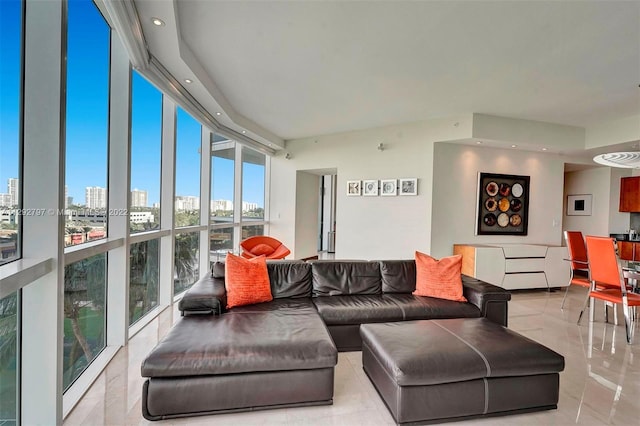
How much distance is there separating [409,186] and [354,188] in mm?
1063

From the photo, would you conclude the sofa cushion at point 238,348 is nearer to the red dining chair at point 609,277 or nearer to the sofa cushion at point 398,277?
the sofa cushion at point 398,277

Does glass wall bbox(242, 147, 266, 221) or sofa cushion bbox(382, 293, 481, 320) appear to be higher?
glass wall bbox(242, 147, 266, 221)

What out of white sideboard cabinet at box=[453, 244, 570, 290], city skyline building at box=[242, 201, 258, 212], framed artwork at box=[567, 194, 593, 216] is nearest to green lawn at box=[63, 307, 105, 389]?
city skyline building at box=[242, 201, 258, 212]

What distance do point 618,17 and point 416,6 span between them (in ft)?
5.25

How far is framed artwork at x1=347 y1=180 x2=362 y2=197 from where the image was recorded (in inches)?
226

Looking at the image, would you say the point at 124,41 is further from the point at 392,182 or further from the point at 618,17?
the point at 392,182

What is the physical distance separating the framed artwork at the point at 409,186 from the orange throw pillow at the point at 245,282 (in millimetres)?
3151

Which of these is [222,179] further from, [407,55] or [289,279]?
[407,55]

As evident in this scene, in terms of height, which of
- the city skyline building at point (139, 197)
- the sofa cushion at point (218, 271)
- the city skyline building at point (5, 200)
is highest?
the city skyline building at point (139, 197)

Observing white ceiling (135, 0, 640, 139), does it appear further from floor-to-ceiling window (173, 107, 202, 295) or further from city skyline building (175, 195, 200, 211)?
city skyline building (175, 195, 200, 211)

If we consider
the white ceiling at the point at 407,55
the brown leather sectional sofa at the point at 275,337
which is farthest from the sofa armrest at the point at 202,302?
the white ceiling at the point at 407,55

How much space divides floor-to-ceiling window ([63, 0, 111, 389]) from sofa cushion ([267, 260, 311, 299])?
4.91ft

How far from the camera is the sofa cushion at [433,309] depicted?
2.83 meters

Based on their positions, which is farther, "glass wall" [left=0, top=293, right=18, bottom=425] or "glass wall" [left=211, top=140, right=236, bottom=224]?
"glass wall" [left=211, top=140, right=236, bottom=224]
